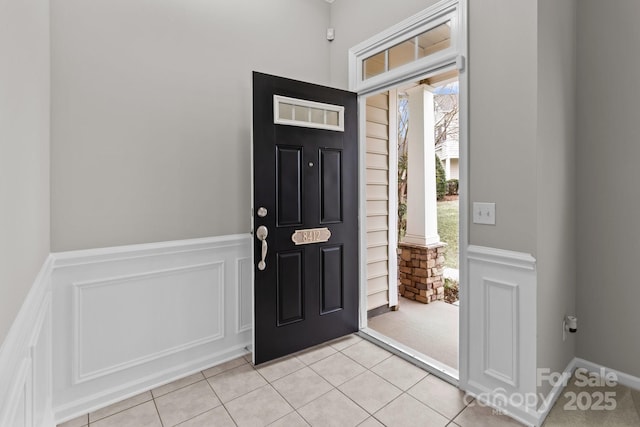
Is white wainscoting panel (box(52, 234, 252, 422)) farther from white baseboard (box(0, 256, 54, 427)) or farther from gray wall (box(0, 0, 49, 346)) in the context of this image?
gray wall (box(0, 0, 49, 346))

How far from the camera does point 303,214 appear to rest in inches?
101

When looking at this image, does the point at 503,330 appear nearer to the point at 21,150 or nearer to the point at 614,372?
the point at 614,372

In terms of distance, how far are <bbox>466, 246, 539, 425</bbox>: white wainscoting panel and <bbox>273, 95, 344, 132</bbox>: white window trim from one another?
56.1 inches

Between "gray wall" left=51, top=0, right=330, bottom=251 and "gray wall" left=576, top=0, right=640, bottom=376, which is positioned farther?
"gray wall" left=576, top=0, right=640, bottom=376

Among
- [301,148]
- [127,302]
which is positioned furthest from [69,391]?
[301,148]

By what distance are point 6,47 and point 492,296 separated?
2.33 m

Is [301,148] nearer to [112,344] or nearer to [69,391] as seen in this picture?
[112,344]

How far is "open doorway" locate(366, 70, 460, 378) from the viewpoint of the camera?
328cm

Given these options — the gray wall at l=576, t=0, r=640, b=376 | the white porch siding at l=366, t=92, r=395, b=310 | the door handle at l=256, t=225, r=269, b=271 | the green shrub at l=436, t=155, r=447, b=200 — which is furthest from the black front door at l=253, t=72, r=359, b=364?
the green shrub at l=436, t=155, r=447, b=200

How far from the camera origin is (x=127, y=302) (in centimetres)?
207

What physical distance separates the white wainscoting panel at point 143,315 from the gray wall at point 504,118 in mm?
1766

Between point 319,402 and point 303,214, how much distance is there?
1286 millimetres

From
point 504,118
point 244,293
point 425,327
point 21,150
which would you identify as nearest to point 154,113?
point 21,150

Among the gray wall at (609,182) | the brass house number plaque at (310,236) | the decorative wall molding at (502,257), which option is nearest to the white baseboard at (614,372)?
the gray wall at (609,182)
